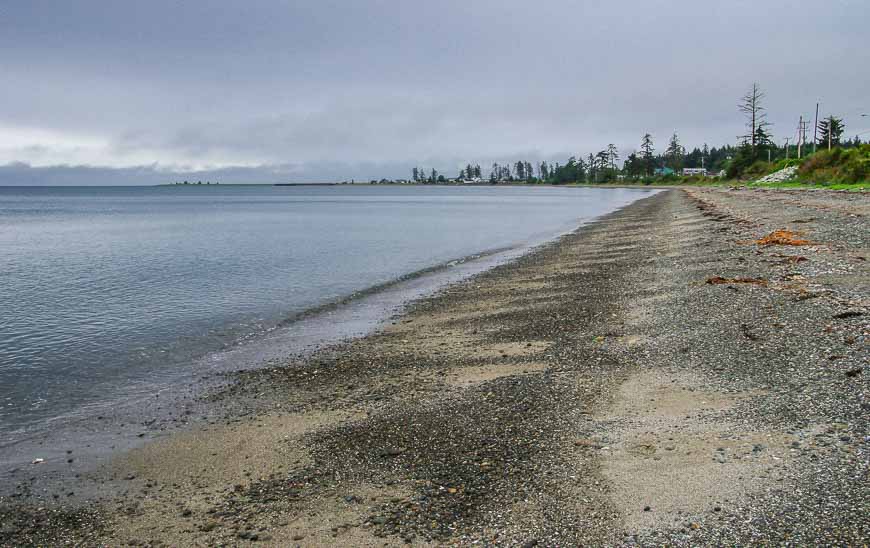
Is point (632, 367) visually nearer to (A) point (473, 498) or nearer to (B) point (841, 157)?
(A) point (473, 498)

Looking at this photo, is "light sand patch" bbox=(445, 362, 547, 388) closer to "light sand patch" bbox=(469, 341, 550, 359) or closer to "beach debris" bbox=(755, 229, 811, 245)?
"light sand patch" bbox=(469, 341, 550, 359)

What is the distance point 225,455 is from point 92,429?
2.45 m

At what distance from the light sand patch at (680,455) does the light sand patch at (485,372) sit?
1.66m

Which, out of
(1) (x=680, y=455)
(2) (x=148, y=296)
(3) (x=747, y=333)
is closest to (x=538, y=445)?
(1) (x=680, y=455)

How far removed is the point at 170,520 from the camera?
16.5 feet

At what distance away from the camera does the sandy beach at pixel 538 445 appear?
4.38 m

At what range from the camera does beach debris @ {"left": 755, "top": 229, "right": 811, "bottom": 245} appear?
17.3 m

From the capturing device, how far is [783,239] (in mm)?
18062

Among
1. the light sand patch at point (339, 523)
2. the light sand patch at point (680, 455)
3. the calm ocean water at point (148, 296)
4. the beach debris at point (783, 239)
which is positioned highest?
the beach debris at point (783, 239)

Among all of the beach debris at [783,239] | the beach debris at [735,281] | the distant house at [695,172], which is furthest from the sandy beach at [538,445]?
the distant house at [695,172]

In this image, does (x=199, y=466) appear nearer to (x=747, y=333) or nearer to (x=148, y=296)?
(x=747, y=333)

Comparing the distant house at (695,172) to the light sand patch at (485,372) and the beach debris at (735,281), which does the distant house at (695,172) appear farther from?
the light sand patch at (485,372)

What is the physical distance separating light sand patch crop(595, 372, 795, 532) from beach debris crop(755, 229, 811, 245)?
13145mm

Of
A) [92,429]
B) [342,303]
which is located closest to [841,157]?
[342,303]
